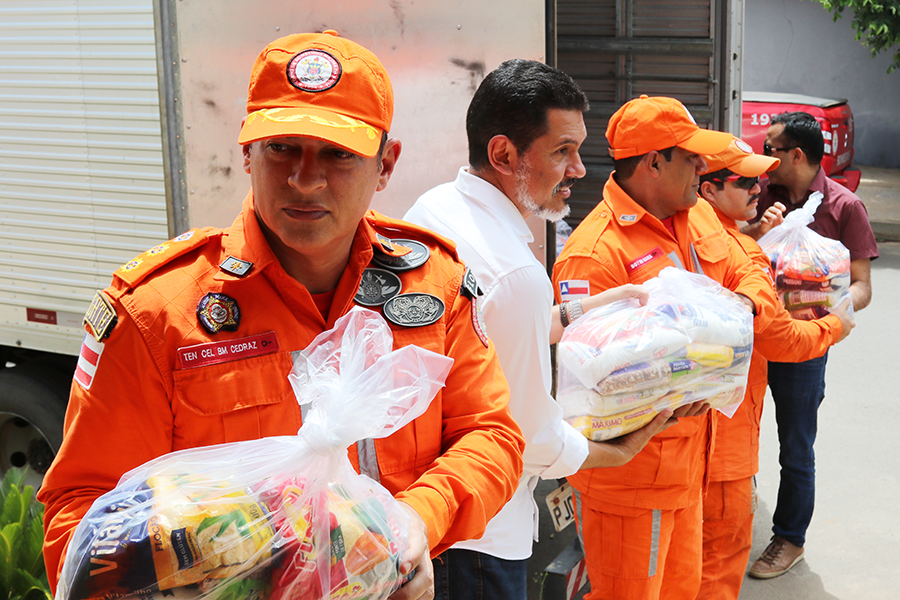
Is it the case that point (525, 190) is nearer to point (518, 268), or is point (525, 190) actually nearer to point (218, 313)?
point (518, 268)

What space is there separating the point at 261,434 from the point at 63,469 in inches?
12.2

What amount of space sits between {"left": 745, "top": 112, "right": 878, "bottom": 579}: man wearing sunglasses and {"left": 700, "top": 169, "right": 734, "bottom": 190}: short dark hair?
425 mm

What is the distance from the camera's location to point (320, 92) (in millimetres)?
1483

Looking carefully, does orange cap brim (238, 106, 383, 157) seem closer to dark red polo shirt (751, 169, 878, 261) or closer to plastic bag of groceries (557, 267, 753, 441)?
plastic bag of groceries (557, 267, 753, 441)

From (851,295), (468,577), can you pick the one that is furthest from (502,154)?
(851,295)

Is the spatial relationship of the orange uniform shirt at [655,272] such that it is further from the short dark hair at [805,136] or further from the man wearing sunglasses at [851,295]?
the short dark hair at [805,136]

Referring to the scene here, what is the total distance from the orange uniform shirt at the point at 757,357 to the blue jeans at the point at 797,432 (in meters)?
0.45

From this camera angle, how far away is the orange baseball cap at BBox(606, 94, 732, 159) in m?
3.09

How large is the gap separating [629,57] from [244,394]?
4.37 m

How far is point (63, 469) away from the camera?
134 cm

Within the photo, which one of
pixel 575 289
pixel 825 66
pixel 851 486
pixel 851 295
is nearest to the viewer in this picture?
pixel 575 289

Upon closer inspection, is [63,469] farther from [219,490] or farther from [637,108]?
[637,108]

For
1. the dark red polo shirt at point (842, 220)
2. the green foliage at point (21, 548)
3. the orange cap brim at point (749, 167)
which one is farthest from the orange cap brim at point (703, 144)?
the green foliage at point (21, 548)

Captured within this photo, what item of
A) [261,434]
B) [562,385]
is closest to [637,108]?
[562,385]
